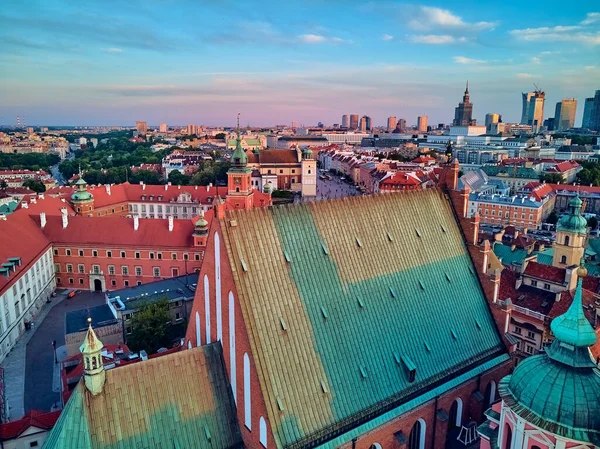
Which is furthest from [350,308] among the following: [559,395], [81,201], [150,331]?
[81,201]

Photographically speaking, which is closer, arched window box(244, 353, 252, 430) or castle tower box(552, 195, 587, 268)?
arched window box(244, 353, 252, 430)

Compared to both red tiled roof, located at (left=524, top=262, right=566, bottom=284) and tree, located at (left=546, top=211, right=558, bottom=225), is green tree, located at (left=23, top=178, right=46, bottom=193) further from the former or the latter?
tree, located at (left=546, top=211, right=558, bottom=225)

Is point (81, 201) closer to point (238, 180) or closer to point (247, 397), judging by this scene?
point (238, 180)

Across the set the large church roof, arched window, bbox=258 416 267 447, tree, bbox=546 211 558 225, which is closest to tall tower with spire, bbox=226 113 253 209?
the large church roof

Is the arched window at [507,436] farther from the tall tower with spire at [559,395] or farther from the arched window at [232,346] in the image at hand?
the arched window at [232,346]

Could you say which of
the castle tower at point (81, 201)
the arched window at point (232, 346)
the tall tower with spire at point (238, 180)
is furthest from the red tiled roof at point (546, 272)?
the castle tower at point (81, 201)

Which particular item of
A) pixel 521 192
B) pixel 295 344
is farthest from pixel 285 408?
pixel 521 192
